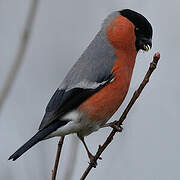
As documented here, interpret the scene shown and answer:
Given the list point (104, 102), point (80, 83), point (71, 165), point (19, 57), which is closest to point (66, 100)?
point (80, 83)

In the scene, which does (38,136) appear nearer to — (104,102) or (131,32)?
(104,102)

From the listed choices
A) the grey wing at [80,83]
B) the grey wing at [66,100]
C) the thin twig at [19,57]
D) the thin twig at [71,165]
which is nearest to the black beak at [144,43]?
the grey wing at [80,83]

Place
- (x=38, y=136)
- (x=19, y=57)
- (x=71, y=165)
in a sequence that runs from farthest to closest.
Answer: (x=38, y=136)
(x=71, y=165)
(x=19, y=57)

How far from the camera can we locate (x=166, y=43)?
5.35 metres

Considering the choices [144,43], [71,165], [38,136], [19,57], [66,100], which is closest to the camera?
[19,57]

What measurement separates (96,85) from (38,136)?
530mm

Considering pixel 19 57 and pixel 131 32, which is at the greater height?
pixel 19 57

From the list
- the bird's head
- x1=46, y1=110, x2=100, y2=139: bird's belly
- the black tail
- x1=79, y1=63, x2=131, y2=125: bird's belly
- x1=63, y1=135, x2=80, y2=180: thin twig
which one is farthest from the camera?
the bird's head

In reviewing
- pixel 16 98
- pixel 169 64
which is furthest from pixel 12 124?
pixel 169 64

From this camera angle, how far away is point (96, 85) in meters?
4.05

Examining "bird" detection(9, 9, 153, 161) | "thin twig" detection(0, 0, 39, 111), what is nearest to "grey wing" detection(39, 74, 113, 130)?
"bird" detection(9, 9, 153, 161)

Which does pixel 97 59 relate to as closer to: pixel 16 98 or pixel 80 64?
pixel 80 64

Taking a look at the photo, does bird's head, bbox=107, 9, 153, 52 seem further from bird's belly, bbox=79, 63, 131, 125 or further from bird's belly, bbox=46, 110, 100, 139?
bird's belly, bbox=46, 110, 100, 139

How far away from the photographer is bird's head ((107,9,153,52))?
431cm
